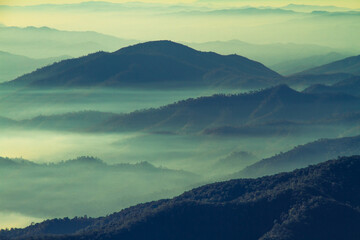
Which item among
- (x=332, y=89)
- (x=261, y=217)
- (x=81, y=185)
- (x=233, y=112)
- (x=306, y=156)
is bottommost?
(x=261, y=217)

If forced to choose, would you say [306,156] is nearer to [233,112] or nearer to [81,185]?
[81,185]

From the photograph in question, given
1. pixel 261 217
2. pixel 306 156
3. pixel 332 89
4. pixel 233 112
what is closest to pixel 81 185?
pixel 306 156

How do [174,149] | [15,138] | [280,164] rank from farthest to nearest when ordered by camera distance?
[15,138], [174,149], [280,164]

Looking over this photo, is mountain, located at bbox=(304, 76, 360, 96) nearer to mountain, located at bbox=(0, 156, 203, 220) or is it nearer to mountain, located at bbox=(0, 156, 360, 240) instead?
mountain, located at bbox=(0, 156, 203, 220)

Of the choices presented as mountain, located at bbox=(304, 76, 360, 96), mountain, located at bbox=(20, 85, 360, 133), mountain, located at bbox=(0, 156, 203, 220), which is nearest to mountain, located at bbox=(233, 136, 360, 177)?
mountain, located at bbox=(0, 156, 203, 220)

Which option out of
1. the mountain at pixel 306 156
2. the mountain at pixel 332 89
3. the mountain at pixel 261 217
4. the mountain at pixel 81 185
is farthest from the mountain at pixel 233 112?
the mountain at pixel 261 217

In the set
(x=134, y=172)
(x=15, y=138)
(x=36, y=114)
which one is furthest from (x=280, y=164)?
(x=36, y=114)

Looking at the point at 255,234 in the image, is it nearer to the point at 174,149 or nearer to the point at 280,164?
the point at 280,164
